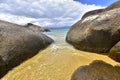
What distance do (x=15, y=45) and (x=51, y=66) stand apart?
122 cm

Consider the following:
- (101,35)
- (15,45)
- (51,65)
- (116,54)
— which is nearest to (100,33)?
(101,35)

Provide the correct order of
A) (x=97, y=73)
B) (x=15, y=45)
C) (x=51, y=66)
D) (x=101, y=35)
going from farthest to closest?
1. (x=101, y=35)
2. (x=15, y=45)
3. (x=51, y=66)
4. (x=97, y=73)

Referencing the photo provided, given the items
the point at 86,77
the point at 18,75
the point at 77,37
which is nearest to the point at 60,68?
the point at 18,75

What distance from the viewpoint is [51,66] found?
5.32 meters

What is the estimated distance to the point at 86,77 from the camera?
3.79 m

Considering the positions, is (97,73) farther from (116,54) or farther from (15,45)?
(15,45)

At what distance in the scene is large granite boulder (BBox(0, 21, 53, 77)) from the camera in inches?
205

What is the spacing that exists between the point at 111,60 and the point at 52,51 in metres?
2.14

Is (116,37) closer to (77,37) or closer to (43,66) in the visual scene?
(77,37)

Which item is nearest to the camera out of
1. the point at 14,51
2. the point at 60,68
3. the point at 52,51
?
the point at 60,68

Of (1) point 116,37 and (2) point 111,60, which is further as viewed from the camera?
(1) point 116,37

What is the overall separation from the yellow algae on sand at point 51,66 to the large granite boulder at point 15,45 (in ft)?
0.61

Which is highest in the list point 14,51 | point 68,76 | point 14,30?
point 14,30

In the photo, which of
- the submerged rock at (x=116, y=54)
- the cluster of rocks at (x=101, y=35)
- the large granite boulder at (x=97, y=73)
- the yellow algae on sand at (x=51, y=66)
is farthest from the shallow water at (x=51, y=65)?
the large granite boulder at (x=97, y=73)
